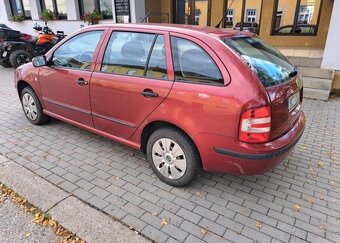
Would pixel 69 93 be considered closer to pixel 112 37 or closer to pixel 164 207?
pixel 112 37

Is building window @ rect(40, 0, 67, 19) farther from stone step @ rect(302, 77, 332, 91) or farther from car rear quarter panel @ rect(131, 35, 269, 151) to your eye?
car rear quarter panel @ rect(131, 35, 269, 151)

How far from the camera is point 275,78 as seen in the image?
2.68m

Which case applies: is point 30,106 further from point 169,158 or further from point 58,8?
point 58,8

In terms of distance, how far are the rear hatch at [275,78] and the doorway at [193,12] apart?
7.93 meters

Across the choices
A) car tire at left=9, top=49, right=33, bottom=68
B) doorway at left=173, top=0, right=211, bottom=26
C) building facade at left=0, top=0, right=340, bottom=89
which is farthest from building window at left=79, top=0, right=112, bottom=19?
car tire at left=9, top=49, right=33, bottom=68

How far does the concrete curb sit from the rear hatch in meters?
1.65

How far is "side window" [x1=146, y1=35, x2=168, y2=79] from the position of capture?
2.89 m

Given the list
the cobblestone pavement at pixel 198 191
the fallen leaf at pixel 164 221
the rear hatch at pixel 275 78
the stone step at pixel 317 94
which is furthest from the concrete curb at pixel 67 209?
the stone step at pixel 317 94

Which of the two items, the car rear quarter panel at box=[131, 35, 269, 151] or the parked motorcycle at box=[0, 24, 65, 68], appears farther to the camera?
the parked motorcycle at box=[0, 24, 65, 68]

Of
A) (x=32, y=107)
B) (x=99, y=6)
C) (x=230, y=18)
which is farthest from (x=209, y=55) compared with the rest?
(x=99, y=6)

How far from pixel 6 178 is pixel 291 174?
11.0ft

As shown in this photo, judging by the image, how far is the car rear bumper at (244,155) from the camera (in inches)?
97.7

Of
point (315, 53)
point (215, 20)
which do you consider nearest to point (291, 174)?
point (315, 53)

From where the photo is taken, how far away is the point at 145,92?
2.97 meters
